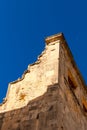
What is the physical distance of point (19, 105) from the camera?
27.3 feet

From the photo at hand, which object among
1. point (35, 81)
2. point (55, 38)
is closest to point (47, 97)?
point (35, 81)

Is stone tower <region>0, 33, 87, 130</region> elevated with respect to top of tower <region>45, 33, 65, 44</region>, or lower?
lower

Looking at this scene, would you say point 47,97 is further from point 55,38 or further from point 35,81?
point 55,38

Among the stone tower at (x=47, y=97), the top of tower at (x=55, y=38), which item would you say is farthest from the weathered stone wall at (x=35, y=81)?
the top of tower at (x=55, y=38)

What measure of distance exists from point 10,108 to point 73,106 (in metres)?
1.96

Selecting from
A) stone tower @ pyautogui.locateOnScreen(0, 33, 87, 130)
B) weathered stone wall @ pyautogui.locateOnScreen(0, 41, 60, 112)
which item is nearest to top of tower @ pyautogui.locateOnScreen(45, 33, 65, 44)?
stone tower @ pyautogui.locateOnScreen(0, 33, 87, 130)

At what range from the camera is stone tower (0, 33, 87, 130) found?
292 inches

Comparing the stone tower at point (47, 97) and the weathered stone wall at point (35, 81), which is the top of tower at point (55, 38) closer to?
the stone tower at point (47, 97)

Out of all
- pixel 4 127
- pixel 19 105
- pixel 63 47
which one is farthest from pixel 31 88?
pixel 63 47

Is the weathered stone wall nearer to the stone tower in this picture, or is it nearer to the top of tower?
the stone tower

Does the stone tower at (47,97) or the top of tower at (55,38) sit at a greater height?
the top of tower at (55,38)

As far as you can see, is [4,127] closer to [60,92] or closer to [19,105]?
[19,105]

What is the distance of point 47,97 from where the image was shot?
25.6 feet

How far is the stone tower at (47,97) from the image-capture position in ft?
24.3
